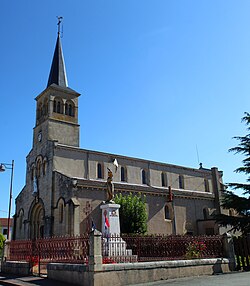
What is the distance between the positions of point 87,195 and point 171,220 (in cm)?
1046

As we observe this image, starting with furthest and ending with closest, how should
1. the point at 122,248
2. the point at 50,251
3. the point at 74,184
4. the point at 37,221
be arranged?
the point at 37,221 < the point at 74,184 < the point at 50,251 < the point at 122,248

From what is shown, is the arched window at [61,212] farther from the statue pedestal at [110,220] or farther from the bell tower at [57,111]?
the statue pedestal at [110,220]

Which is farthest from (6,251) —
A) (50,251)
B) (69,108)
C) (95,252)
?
(69,108)

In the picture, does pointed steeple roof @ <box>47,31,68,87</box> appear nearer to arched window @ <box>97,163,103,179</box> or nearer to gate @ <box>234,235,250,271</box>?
arched window @ <box>97,163,103,179</box>

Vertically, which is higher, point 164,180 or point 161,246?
→ point 164,180

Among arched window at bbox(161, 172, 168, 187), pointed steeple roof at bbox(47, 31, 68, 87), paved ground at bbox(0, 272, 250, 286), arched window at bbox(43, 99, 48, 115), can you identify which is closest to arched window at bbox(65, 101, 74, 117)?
arched window at bbox(43, 99, 48, 115)

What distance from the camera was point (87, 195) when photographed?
2820cm

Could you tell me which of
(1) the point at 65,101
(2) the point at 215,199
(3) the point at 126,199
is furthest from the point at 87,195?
(2) the point at 215,199

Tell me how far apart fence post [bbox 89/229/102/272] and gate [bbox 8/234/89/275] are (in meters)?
0.70

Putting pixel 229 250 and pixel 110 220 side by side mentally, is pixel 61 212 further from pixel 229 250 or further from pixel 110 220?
pixel 229 250

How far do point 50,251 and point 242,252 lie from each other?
29.5 feet

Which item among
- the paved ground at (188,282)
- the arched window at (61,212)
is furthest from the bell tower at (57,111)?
the paved ground at (188,282)

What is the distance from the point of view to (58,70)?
37.9 metres

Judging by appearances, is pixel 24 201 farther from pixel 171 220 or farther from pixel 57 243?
pixel 57 243
